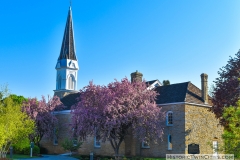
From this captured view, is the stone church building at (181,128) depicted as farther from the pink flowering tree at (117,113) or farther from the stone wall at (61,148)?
the pink flowering tree at (117,113)

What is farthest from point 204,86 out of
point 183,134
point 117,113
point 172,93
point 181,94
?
point 117,113

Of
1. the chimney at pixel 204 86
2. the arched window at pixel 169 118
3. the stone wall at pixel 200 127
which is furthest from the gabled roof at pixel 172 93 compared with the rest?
the chimney at pixel 204 86

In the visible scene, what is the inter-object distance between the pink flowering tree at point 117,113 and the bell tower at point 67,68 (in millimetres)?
33416

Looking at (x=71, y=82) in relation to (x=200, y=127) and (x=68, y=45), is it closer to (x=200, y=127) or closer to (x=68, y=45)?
(x=68, y=45)

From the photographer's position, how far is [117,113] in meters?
28.4

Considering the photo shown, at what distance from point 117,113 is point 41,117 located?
1499cm

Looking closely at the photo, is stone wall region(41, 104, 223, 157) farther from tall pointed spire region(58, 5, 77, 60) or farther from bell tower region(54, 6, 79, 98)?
tall pointed spire region(58, 5, 77, 60)

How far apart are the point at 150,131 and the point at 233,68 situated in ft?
29.1

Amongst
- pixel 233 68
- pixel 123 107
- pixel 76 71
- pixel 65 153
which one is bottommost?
pixel 65 153

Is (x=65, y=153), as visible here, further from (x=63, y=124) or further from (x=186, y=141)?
(x=186, y=141)

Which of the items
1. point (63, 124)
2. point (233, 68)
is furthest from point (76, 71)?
point (233, 68)

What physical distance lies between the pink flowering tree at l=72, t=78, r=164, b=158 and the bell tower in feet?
110

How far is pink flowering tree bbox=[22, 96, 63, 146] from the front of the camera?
39.9 metres

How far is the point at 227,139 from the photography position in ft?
46.7
